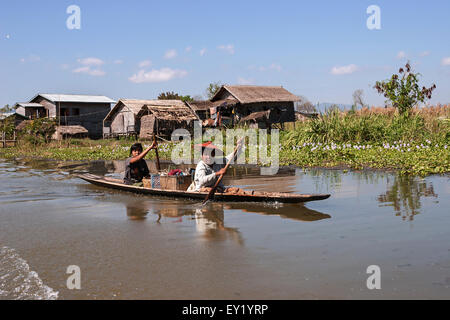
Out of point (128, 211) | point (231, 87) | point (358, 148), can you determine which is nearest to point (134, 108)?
point (231, 87)

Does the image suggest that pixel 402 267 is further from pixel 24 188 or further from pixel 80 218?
pixel 24 188

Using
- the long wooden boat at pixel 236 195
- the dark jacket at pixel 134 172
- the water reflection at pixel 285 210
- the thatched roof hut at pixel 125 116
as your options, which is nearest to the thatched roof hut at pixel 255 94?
the thatched roof hut at pixel 125 116

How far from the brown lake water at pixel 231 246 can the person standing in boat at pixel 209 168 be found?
0.41 meters

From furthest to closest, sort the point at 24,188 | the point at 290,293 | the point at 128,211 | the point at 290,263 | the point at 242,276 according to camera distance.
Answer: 1. the point at 24,188
2. the point at 128,211
3. the point at 290,263
4. the point at 242,276
5. the point at 290,293

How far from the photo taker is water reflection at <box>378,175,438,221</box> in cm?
782

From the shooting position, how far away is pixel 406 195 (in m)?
9.25

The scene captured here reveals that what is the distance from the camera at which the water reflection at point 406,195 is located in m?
7.82

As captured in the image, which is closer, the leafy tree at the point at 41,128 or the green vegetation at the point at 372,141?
the green vegetation at the point at 372,141

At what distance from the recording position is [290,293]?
4.37 metres

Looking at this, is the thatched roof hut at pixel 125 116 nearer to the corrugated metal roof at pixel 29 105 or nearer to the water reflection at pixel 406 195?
the corrugated metal roof at pixel 29 105

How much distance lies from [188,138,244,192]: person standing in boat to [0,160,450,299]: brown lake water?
41 centimetres

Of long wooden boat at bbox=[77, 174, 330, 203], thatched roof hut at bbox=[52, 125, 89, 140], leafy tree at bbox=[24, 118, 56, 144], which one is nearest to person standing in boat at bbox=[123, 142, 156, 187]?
long wooden boat at bbox=[77, 174, 330, 203]
